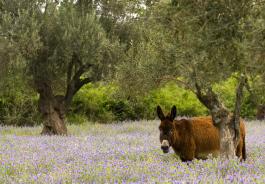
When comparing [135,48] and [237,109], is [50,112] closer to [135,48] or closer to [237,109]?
[135,48]

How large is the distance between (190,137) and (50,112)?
366 inches

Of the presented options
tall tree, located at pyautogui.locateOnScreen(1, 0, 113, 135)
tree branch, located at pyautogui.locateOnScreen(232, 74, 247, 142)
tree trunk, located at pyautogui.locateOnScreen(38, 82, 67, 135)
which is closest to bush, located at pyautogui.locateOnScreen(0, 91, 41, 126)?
tree trunk, located at pyautogui.locateOnScreen(38, 82, 67, 135)

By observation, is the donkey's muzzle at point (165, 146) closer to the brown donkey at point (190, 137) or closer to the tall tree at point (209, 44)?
the brown donkey at point (190, 137)

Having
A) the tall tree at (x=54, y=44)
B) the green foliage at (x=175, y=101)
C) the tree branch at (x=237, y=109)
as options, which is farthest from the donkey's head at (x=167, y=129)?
the green foliage at (x=175, y=101)

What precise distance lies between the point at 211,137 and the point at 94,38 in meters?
7.54

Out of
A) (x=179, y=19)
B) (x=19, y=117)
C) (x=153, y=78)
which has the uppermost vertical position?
(x=179, y=19)

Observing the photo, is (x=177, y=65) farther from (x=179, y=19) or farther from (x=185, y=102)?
(x=185, y=102)

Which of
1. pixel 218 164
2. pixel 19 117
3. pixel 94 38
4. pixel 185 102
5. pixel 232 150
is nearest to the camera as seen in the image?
pixel 218 164

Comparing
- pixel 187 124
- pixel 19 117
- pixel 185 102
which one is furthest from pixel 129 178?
pixel 185 102

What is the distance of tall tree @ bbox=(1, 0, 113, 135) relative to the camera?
16719mm

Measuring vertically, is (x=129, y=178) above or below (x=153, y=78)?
below

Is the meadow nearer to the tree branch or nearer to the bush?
the tree branch

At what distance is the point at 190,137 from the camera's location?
10562mm

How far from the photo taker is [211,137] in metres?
11.1
